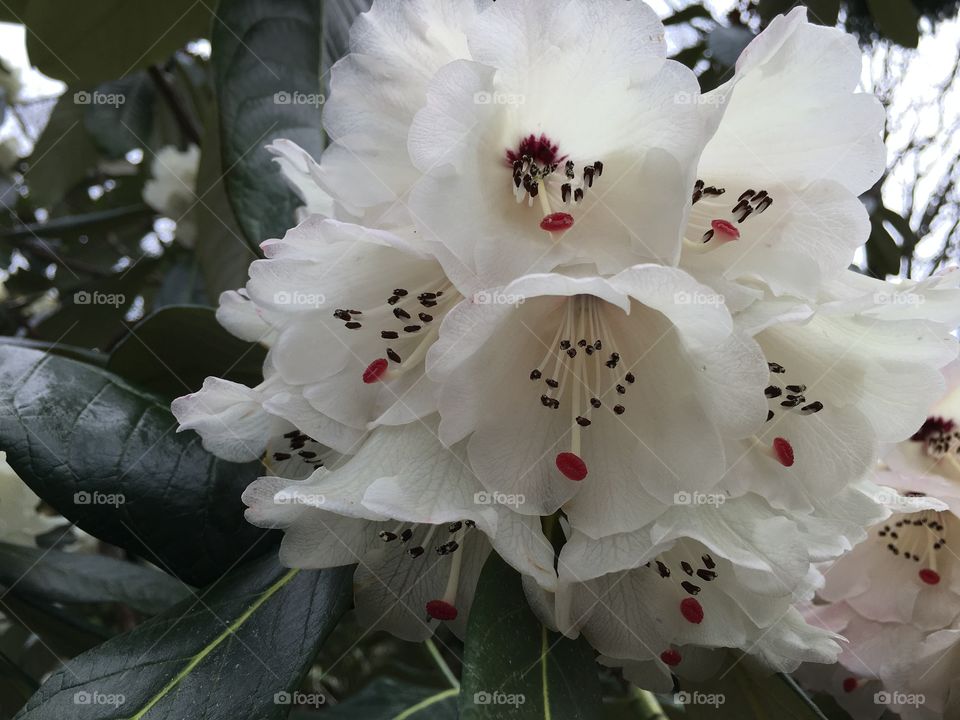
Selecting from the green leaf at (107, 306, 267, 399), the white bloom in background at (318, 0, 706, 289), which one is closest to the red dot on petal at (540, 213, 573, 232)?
the white bloom in background at (318, 0, 706, 289)

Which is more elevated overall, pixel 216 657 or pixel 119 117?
pixel 216 657

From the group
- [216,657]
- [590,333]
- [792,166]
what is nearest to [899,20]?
[792,166]

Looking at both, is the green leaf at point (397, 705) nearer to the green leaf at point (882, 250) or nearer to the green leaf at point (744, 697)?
the green leaf at point (744, 697)

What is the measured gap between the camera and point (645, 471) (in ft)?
2.14

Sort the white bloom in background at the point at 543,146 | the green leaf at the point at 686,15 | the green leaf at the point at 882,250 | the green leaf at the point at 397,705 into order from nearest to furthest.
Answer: the white bloom in background at the point at 543,146, the green leaf at the point at 397,705, the green leaf at the point at 882,250, the green leaf at the point at 686,15

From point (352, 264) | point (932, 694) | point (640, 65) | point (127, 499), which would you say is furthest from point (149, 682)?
point (932, 694)

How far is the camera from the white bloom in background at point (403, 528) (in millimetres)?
608

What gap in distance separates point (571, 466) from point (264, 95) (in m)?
0.53

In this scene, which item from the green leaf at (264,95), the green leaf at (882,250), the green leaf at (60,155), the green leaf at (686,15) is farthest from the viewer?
the green leaf at (60,155)

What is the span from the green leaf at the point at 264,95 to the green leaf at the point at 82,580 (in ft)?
1.79

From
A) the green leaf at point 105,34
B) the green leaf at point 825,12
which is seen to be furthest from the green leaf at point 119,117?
the green leaf at point 825,12

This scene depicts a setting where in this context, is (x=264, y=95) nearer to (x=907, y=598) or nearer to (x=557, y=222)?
(x=557, y=222)

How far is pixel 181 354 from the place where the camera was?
96 centimetres

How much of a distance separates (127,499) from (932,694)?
0.85m
